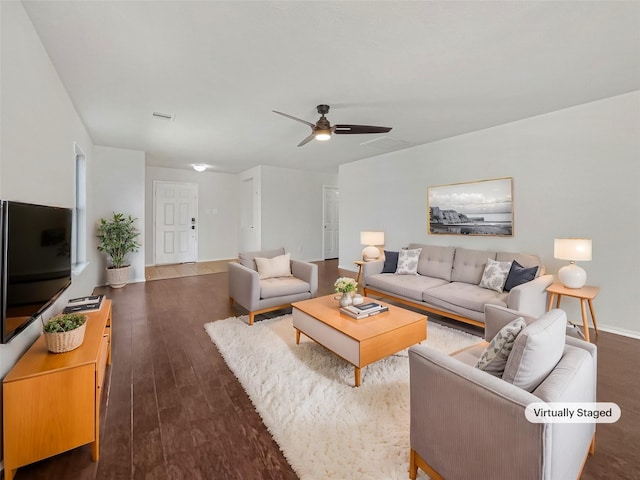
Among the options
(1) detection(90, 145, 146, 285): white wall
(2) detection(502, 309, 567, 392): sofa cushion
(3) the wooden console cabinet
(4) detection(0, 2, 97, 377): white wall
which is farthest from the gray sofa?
(1) detection(90, 145, 146, 285): white wall

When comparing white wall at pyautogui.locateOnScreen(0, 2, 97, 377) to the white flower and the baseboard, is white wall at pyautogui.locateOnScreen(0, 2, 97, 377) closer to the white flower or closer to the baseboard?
the white flower

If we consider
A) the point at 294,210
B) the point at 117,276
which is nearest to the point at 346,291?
the point at 117,276

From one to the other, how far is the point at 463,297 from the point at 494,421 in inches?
89.5

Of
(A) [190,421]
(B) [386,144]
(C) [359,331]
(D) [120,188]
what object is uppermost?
(B) [386,144]

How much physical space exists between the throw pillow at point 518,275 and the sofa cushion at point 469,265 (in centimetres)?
39

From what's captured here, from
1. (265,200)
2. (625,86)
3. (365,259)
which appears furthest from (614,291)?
(265,200)

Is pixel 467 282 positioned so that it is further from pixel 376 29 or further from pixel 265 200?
pixel 265 200

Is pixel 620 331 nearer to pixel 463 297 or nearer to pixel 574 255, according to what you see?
pixel 574 255

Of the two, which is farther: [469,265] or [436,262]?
[436,262]

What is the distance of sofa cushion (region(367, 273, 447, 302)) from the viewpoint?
356 cm

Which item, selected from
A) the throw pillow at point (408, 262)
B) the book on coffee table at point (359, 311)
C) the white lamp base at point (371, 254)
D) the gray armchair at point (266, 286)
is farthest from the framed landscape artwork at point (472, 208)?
the book on coffee table at point (359, 311)

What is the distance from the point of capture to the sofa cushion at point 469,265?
11.9 ft

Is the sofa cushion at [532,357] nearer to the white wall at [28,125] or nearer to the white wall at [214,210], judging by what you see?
the white wall at [28,125]

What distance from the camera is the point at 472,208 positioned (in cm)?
424
